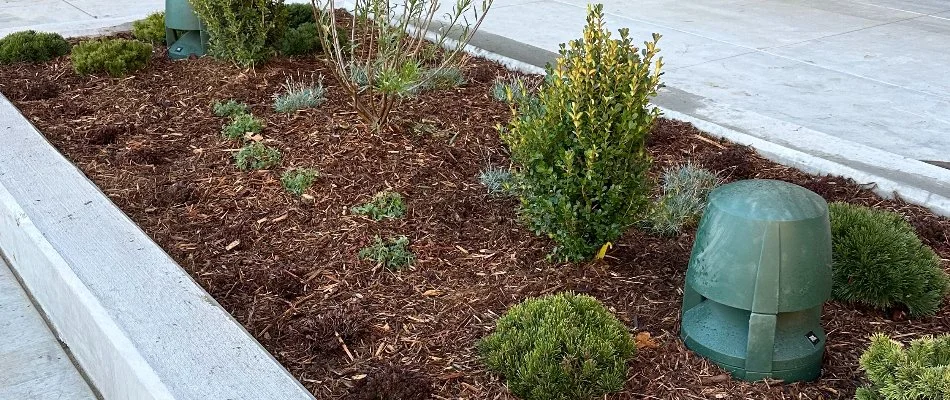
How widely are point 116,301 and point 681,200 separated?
247 centimetres

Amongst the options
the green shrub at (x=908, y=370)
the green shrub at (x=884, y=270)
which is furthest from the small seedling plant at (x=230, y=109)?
the green shrub at (x=908, y=370)

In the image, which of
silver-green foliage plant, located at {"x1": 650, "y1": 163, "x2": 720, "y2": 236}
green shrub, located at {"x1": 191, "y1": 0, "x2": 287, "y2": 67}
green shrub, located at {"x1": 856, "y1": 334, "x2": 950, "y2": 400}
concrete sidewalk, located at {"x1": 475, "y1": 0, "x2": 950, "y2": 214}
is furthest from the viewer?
green shrub, located at {"x1": 191, "y1": 0, "x2": 287, "y2": 67}

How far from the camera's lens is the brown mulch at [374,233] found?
124 inches

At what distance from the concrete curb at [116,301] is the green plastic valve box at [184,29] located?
205 cm

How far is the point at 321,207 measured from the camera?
4.29 m

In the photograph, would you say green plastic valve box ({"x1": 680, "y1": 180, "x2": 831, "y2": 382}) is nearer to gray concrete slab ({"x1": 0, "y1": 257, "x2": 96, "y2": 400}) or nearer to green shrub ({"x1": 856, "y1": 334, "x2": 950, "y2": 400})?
green shrub ({"x1": 856, "y1": 334, "x2": 950, "y2": 400})

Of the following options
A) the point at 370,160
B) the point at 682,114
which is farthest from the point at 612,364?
Answer: the point at 682,114

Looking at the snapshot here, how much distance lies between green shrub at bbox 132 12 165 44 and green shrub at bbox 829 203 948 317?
17.5 feet

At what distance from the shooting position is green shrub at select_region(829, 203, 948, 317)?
11.0ft

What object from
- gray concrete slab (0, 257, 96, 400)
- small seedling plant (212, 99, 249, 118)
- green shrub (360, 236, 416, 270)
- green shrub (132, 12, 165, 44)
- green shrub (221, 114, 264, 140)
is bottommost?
gray concrete slab (0, 257, 96, 400)

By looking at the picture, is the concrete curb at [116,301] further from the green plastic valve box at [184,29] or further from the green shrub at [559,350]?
the green plastic valve box at [184,29]

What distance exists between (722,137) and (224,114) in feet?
9.76

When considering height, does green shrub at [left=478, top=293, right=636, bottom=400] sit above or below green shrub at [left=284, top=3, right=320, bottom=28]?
below

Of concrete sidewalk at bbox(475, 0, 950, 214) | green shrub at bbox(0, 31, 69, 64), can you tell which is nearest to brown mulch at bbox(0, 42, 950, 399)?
concrete sidewalk at bbox(475, 0, 950, 214)
